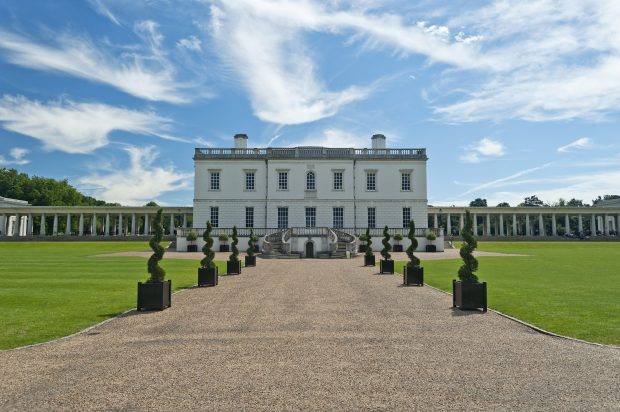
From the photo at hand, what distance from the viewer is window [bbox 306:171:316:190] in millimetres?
51281

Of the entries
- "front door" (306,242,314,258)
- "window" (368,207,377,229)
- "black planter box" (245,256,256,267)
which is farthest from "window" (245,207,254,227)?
"black planter box" (245,256,256,267)

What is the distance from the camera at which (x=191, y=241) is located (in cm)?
4578

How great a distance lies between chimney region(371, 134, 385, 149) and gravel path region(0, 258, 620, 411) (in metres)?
43.6

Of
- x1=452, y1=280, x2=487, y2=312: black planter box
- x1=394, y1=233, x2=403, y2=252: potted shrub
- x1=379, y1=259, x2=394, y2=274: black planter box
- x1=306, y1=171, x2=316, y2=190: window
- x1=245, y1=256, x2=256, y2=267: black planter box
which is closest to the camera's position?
x1=452, y1=280, x2=487, y2=312: black planter box

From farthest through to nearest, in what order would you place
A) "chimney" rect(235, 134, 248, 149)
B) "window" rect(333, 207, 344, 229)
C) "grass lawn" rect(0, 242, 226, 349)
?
"chimney" rect(235, 134, 248, 149)
"window" rect(333, 207, 344, 229)
"grass lawn" rect(0, 242, 226, 349)

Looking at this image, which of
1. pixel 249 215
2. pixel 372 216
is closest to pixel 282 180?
pixel 249 215

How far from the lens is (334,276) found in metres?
21.7

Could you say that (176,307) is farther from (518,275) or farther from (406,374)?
(518,275)

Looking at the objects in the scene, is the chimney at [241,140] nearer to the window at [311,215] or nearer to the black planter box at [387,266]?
the window at [311,215]

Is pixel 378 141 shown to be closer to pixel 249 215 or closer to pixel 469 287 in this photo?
pixel 249 215

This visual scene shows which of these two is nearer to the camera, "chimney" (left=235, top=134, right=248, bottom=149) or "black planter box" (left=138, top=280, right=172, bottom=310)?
"black planter box" (left=138, top=280, right=172, bottom=310)

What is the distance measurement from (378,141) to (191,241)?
24983mm

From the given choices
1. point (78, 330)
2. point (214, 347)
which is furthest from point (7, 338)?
point (214, 347)

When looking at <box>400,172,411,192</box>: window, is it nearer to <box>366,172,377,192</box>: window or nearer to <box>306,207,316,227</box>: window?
<box>366,172,377,192</box>: window
